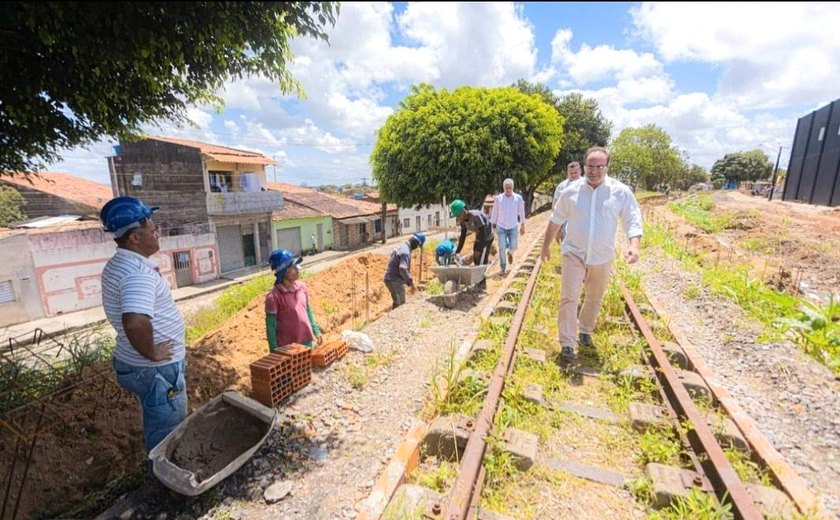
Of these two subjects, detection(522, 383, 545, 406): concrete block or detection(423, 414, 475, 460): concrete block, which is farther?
detection(522, 383, 545, 406): concrete block

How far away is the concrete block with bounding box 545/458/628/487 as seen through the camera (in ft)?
7.79


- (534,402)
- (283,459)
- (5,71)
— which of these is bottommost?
(283,459)

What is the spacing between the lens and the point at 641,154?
50062 mm

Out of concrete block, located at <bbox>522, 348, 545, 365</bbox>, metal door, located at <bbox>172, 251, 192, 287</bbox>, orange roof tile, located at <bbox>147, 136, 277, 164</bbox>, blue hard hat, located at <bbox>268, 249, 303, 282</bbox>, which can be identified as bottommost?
metal door, located at <bbox>172, 251, 192, 287</bbox>

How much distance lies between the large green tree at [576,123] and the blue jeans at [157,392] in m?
30.0

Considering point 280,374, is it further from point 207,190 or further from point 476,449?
point 207,190

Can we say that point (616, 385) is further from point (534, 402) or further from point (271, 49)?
point (271, 49)

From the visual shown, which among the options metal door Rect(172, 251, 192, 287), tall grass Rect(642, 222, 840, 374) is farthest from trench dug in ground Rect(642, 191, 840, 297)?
metal door Rect(172, 251, 192, 287)

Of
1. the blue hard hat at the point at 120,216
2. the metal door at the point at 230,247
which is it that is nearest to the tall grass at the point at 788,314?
the blue hard hat at the point at 120,216

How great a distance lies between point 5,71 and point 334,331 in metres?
6.38

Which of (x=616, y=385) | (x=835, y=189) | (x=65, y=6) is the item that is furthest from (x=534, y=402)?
(x=835, y=189)

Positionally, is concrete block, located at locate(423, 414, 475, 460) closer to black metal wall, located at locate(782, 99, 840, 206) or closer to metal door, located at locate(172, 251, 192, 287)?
metal door, located at locate(172, 251, 192, 287)

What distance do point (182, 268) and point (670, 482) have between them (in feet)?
72.5

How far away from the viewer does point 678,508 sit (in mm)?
2115
